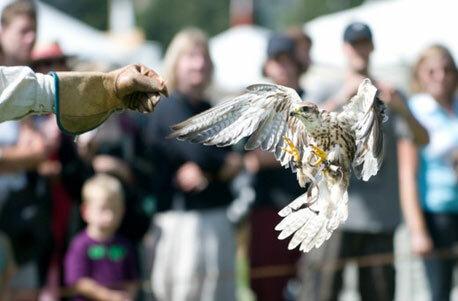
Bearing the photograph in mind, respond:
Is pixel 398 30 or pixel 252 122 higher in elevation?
pixel 398 30

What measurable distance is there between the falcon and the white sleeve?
25.3 inches

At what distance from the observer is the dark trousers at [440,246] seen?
28.8 ft

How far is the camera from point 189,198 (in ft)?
28.0

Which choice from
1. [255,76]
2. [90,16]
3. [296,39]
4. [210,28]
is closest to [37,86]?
[296,39]

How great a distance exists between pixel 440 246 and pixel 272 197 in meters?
1.09

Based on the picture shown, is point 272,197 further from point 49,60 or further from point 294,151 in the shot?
point 294,151

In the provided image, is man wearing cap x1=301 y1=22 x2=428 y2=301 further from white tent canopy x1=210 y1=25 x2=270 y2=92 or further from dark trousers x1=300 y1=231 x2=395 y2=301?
white tent canopy x1=210 y1=25 x2=270 y2=92

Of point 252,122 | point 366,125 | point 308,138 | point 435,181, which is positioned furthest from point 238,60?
point 308,138

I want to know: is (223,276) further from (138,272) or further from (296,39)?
(296,39)

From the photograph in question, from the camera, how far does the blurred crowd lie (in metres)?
8.35

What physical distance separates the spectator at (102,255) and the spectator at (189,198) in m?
0.26

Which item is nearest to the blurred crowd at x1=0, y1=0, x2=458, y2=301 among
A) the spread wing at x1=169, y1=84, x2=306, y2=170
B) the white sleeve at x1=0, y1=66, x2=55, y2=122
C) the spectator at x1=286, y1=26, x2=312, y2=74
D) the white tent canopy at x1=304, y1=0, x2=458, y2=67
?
the spectator at x1=286, y1=26, x2=312, y2=74

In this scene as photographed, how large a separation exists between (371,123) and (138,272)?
3.45 m

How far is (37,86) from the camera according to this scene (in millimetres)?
4957
